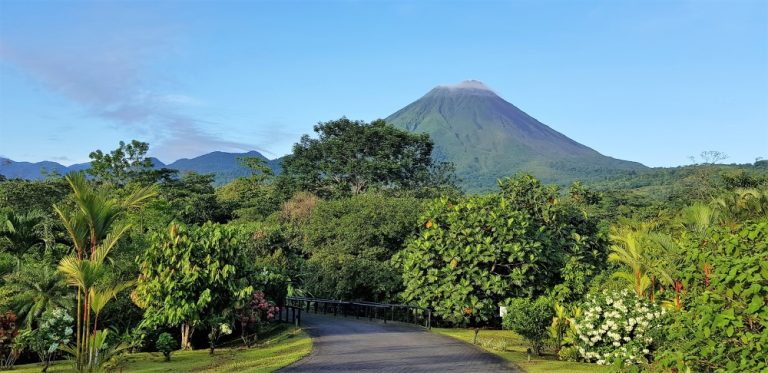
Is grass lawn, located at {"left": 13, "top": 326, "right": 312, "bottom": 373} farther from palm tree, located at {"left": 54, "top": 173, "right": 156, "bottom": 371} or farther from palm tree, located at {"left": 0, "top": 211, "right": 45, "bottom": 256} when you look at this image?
palm tree, located at {"left": 0, "top": 211, "right": 45, "bottom": 256}

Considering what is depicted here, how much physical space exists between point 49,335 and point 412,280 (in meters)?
9.84

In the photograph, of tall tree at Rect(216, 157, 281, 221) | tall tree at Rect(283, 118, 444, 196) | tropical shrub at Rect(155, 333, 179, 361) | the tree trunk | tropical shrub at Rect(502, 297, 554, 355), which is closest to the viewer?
tropical shrub at Rect(502, 297, 554, 355)

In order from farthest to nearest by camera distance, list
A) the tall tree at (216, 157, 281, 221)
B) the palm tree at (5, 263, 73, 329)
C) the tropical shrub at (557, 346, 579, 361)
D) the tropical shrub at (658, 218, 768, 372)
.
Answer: the tall tree at (216, 157, 281, 221)
the palm tree at (5, 263, 73, 329)
the tropical shrub at (557, 346, 579, 361)
the tropical shrub at (658, 218, 768, 372)

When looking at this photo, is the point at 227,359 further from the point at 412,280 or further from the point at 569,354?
the point at 569,354

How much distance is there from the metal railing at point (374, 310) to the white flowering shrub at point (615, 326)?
6.40 metres

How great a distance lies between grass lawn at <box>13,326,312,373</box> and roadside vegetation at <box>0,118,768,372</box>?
100 millimetres

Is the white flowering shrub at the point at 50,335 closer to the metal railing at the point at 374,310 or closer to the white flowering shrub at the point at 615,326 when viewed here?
the metal railing at the point at 374,310

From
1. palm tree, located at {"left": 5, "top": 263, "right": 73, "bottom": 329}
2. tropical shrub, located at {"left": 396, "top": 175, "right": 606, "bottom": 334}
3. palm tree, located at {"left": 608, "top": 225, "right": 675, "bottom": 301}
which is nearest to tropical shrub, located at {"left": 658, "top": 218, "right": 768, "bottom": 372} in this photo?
palm tree, located at {"left": 608, "top": 225, "right": 675, "bottom": 301}

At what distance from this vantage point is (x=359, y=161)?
4872cm

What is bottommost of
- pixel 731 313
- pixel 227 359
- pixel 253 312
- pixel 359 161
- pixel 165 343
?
pixel 227 359

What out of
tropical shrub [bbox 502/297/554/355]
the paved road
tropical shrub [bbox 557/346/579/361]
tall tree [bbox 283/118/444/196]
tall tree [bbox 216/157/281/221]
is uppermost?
tall tree [bbox 283/118/444/196]

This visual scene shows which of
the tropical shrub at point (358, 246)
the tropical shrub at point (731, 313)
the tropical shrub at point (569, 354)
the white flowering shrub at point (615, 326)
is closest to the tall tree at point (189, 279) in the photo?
the tropical shrub at point (569, 354)

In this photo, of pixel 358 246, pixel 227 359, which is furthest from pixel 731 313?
pixel 358 246

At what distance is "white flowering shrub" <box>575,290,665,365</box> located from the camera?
10594mm
